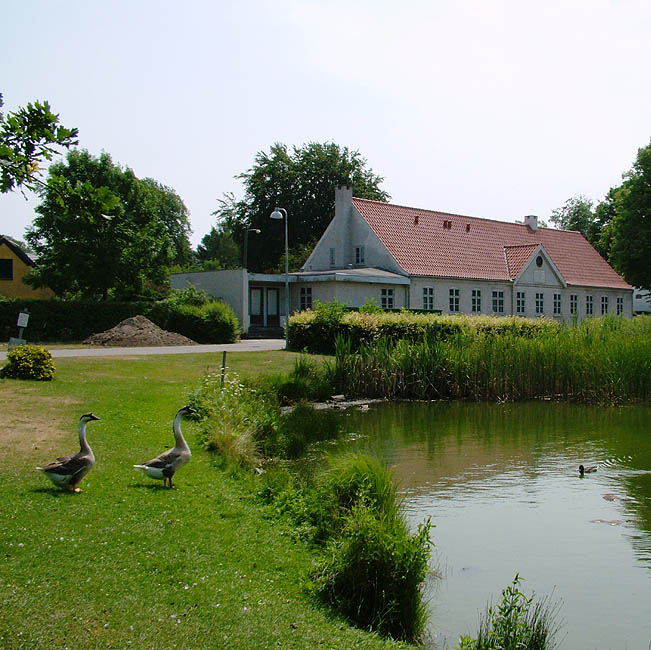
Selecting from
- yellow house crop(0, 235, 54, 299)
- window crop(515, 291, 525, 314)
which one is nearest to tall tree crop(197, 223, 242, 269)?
yellow house crop(0, 235, 54, 299)

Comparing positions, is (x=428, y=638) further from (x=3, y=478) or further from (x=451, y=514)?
(x=3, y=478)

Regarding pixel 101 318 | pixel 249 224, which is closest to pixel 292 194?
pixel 249 224

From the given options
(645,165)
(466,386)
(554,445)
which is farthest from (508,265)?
(554,445)

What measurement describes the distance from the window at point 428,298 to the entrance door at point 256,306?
9419 millimetres

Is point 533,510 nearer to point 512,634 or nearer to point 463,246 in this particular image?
point 512,634

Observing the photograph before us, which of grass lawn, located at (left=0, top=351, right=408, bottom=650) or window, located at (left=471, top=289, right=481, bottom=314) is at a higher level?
window, located at (left=471, top=289, right=481, bottom=314)

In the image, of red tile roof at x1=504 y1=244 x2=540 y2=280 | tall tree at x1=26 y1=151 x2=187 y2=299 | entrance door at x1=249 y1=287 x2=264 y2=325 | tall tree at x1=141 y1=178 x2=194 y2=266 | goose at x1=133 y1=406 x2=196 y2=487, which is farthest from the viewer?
tall tree at x1=141 y1=178 x2=194 y2=266

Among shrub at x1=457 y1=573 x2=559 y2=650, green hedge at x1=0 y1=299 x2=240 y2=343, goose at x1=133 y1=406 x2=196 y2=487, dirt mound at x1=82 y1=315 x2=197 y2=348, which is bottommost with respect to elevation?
shrub at x1=457 y1=573 x2=559 y2=650

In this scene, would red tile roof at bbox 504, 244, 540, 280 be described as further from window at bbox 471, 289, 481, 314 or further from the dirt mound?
the dirt mound

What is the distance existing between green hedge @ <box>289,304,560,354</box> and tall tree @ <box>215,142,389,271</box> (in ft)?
105

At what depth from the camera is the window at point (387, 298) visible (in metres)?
41.0

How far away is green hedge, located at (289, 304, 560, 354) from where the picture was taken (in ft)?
89.0

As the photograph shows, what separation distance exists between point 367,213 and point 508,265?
978cm

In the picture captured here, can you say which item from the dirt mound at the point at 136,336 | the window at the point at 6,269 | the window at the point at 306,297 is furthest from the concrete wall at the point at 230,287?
the window at the point at 6,269
